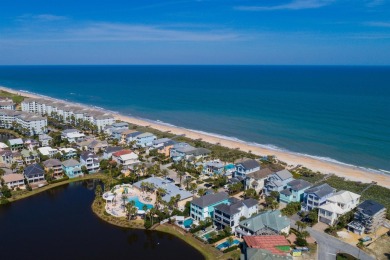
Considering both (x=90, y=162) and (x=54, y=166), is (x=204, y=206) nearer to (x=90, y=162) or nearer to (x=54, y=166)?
(x=90, y=162)

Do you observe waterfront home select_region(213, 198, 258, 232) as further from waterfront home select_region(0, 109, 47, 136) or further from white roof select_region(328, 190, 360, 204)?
waterfront home select_region(0, 109, 47, 136)

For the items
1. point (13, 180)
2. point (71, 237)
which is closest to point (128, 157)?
point (13, 180)

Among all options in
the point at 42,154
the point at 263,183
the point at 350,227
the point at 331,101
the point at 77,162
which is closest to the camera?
the point at 350,227

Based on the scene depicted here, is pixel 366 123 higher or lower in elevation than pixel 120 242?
higher

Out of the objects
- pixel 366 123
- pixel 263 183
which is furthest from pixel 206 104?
pixel 263 183

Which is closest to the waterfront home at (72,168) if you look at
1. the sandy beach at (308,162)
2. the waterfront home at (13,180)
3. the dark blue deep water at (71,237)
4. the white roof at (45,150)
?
the waterfront home at (13,180)

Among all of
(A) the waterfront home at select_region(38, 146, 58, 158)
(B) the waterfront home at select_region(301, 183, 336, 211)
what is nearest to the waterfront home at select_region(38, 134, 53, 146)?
(A) the waterfront home at select_region(38, 146, 58, 158)

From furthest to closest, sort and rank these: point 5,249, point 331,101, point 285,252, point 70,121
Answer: point 331,101, point 70,121, point 5,249, point 285,252

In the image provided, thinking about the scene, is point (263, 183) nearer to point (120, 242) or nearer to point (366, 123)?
point (120, 242)
